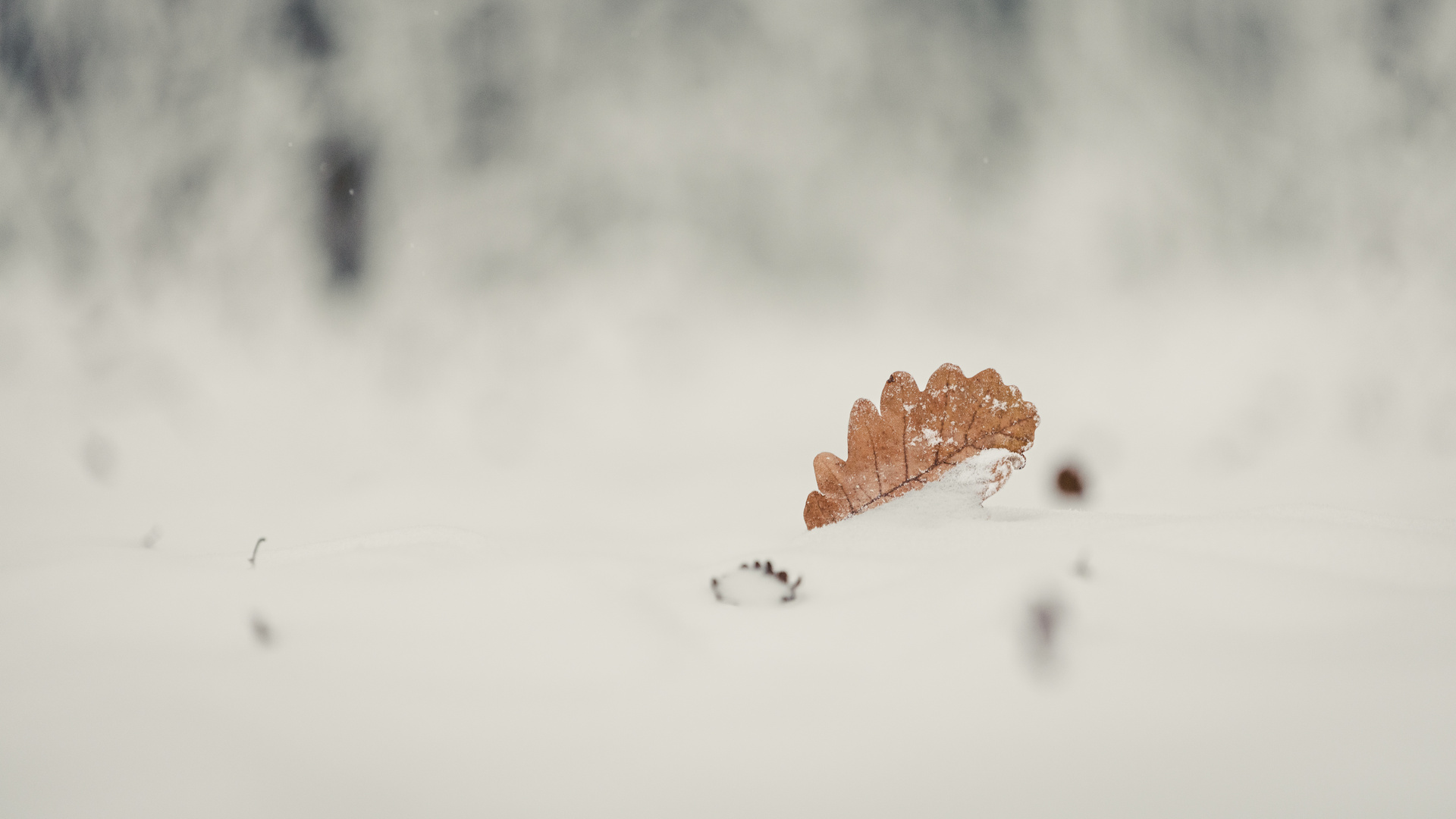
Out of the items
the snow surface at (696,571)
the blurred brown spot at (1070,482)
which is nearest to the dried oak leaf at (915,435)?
the snow surface at (696,571)

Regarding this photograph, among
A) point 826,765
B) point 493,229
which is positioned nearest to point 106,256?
point 493,229

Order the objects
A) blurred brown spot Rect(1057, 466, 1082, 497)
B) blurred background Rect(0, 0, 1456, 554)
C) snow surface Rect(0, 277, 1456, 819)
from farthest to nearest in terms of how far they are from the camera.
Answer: blurred background Rect(0, 0, 1456, 554) → blurred brown spot Rect(1057, 466, 1082, 497) → snow surface Rect(0, 277, 1456, 819)

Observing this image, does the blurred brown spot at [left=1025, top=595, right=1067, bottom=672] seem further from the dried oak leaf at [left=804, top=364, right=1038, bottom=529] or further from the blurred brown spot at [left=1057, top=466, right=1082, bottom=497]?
the blurred brown spot at [left=1057, top=466, right=1082, bottom=497]

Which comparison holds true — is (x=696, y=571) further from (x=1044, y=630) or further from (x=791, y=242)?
(x=791, y=242)

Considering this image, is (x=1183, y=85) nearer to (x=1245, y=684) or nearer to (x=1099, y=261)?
(x=1099, y=261)

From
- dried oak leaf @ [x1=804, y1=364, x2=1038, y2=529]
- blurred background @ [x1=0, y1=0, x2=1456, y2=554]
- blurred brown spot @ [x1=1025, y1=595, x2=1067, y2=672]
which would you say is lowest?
blurred brown spot @ [x1=1025, y1=595, x2=1067, y2=672]

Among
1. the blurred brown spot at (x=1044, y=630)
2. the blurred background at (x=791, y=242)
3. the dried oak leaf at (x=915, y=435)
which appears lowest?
the blurred brown spot at (x=1044, y=630)

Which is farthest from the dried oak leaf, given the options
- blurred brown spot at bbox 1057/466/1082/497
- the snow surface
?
blurred brown spot at bbox 1057/466/1082/497

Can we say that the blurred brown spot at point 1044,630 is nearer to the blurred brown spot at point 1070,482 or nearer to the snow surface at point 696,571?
the snow surface at point 696,571
